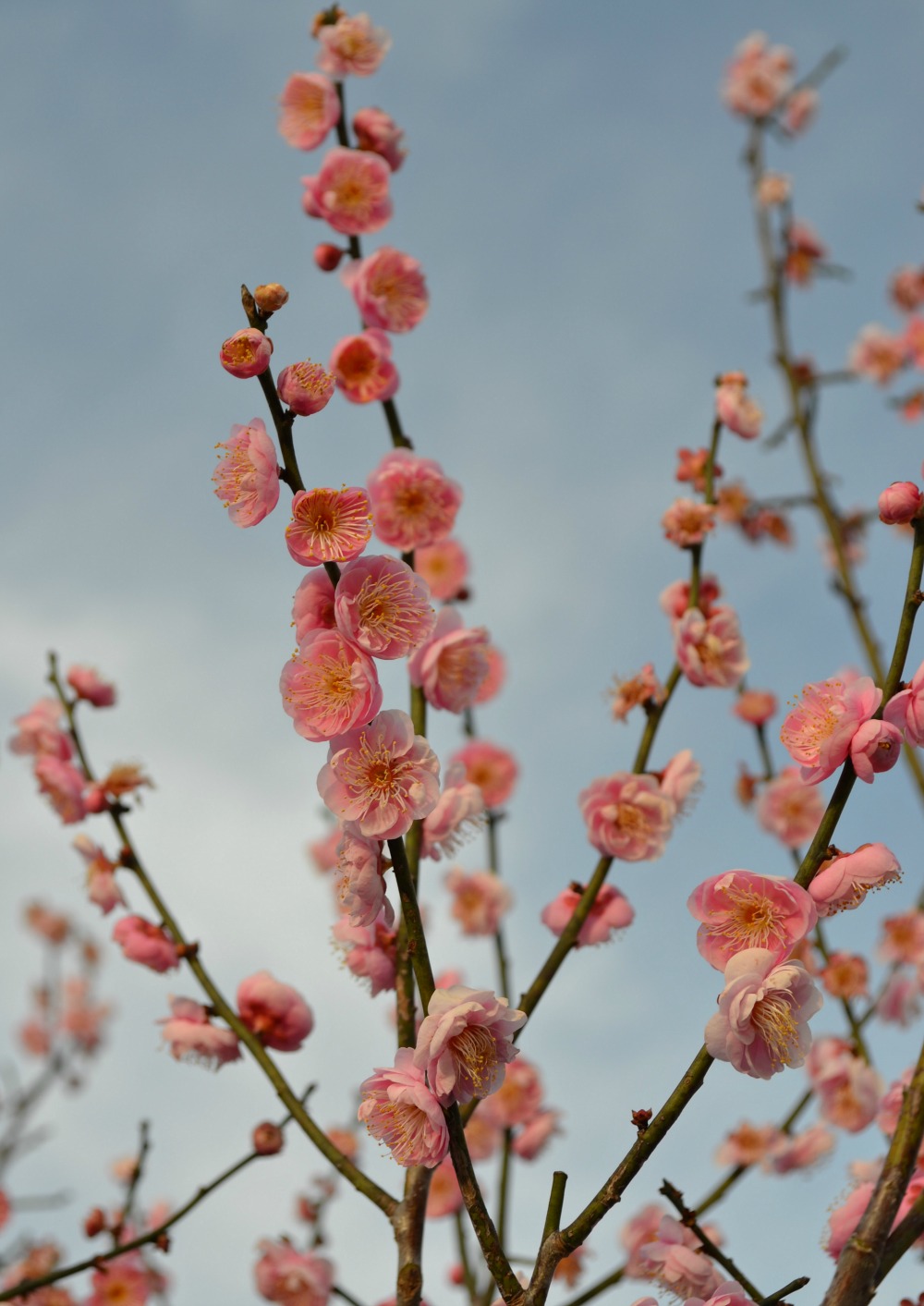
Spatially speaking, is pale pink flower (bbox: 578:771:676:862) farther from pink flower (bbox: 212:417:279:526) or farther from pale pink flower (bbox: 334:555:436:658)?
pink flower (bbox: 212:417:279:526)

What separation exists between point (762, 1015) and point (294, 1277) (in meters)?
1.99

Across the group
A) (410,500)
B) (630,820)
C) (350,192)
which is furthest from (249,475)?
(350,192)

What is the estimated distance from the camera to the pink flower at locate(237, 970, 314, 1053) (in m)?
2.56

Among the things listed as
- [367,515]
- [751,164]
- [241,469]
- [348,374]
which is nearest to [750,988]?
[367,515]

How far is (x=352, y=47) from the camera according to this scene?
342cm

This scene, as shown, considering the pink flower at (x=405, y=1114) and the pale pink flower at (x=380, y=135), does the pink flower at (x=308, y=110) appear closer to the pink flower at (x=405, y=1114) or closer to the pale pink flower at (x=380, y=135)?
the pale pink flower at (x=380, y=135)

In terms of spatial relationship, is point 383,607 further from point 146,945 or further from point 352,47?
point 352,47

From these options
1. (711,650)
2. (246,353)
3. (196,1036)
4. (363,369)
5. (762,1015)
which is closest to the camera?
(762,1015)

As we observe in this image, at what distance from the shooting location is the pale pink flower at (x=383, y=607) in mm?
1641

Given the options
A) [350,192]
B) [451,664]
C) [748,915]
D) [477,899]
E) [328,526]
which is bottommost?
[748,915]

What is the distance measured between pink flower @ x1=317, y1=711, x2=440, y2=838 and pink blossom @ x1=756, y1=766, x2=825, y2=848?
2.76m

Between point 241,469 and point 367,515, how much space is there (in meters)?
0.22

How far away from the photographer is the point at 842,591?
4.69 metres

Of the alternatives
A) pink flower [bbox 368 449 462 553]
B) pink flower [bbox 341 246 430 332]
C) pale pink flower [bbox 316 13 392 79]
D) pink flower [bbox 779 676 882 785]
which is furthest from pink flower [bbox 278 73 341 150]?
pink flower [bbox 779 676 882 785]
